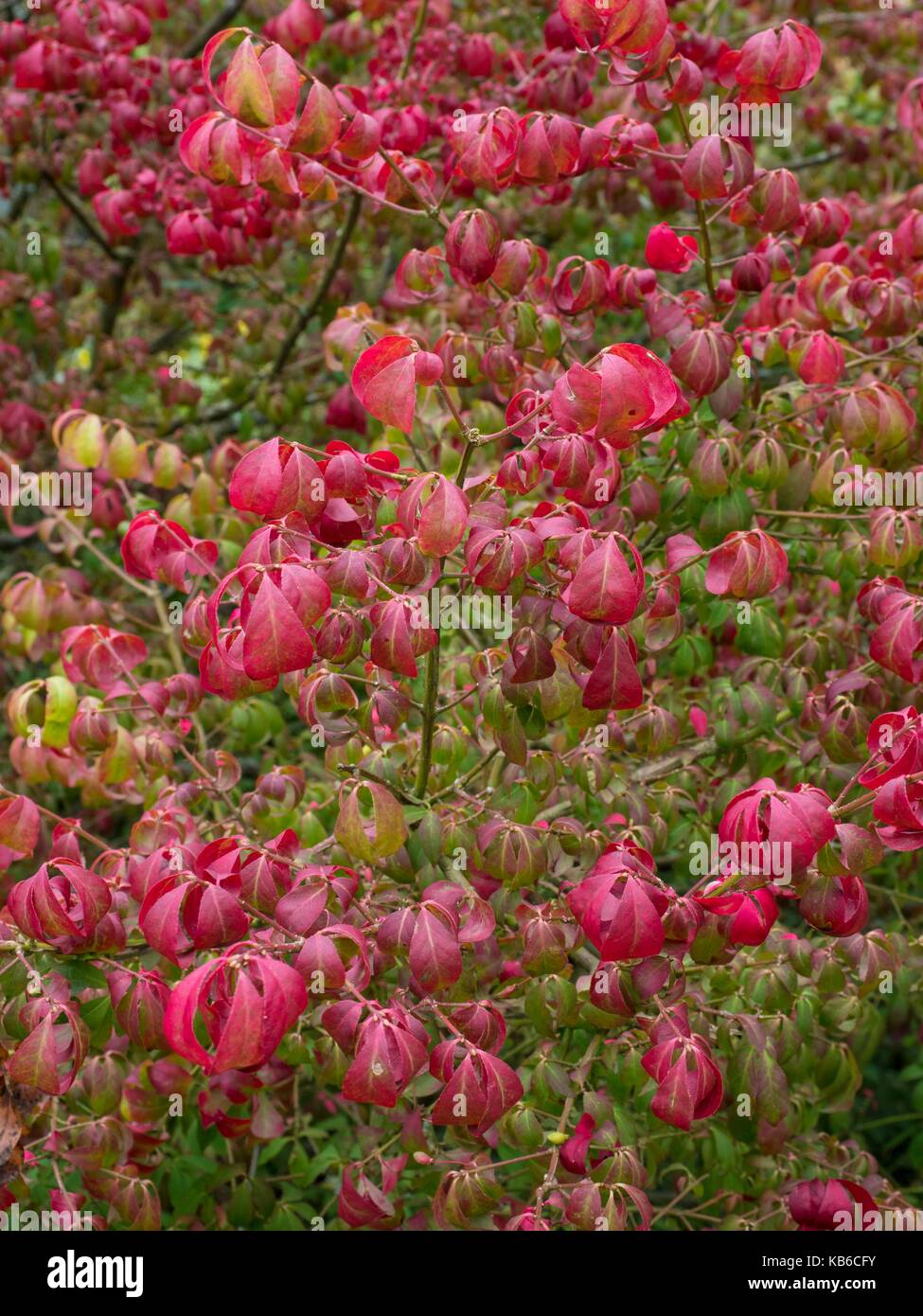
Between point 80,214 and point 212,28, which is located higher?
point 212,28

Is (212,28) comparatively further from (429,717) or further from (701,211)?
(429,717)

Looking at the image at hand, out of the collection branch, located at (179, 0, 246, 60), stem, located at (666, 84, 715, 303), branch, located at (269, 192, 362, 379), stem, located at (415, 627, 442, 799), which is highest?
branch, located at (179, 0, 246, 60)

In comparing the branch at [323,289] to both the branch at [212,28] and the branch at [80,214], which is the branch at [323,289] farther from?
the branch at [212,28]

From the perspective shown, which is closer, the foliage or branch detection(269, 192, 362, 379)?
the foliage

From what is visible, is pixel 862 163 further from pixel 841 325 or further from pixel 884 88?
pixel 841 325

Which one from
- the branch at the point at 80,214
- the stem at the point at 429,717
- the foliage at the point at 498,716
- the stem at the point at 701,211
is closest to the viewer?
the foliage at the point at 498,716

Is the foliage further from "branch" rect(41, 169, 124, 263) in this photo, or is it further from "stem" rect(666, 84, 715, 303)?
"branch" rect(41, 169, 124, 263)

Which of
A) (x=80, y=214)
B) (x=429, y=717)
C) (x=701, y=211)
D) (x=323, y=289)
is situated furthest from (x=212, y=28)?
(x=429, y=717)

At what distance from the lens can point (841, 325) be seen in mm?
2652

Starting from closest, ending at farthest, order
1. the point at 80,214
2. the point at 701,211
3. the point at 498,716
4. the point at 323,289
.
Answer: the point at 498,716, the point at 701,211, the point at 323,289, the point at 80,214

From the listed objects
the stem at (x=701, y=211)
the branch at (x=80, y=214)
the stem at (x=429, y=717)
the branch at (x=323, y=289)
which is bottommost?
the stem at (x=429, y=717)

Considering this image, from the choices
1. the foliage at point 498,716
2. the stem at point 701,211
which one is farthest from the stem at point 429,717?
the stem at point 701,211

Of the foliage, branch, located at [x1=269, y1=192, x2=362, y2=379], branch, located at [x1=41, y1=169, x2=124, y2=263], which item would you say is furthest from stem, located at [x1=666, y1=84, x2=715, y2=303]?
branch, located at [x1=41, y1=169, x2=124, y2=263]
